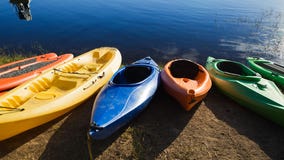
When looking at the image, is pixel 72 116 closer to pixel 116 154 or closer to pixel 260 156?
pixel 116 154

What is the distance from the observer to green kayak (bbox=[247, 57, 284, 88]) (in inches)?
268

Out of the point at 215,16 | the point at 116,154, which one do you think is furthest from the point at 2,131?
the point at 215,16

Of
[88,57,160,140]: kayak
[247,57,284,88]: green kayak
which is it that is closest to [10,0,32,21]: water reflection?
[88,57,160,140]: kayak

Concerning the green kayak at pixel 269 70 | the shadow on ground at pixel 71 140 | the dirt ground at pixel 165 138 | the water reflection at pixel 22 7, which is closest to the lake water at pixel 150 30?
the water reflection at pixel 22 7

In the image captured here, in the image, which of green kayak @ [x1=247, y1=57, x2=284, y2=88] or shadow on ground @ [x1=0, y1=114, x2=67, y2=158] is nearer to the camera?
shadow on ground @ [x1=0, y1=114, x2=67, y2=158]

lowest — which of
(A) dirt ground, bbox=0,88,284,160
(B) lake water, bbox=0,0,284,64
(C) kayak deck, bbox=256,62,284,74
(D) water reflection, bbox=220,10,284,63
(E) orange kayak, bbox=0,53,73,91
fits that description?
(D) water reflection, bbox=220,10,284,63

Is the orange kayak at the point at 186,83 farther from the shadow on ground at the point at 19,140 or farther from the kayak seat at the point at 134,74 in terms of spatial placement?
the shadow on ground at the point at 19,140

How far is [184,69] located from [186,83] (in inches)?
38.3

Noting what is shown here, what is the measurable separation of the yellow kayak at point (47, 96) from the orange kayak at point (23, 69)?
876 mm

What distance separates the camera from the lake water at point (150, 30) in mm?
11852

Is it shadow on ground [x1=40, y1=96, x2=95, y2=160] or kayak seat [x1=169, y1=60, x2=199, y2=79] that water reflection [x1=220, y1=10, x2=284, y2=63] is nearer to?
kayak seat [x1=169, y1=60, x2=199, y2=79]

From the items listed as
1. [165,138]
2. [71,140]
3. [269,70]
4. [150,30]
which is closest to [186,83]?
[165,138]

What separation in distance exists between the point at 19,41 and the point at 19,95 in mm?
8866

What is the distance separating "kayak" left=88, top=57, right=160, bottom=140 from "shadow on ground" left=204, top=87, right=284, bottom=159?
177 cm
